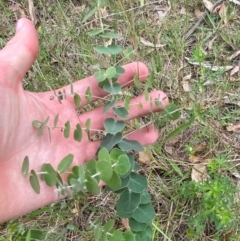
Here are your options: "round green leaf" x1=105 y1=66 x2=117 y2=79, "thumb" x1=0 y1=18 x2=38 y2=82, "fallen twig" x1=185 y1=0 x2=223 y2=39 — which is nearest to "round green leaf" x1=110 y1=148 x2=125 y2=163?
"round green leaf" x1=105 y1=66 x2=117 y2=79

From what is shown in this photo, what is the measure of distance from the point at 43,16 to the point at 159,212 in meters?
1.33

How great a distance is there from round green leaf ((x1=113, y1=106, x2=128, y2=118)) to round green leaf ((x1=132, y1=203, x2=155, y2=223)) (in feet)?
1.14

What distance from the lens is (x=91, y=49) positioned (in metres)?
2.56

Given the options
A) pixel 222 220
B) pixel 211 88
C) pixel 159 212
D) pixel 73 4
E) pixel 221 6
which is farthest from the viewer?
pixel 73 4

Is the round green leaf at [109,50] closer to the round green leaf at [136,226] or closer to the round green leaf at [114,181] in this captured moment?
the round green leaf at [114,181]

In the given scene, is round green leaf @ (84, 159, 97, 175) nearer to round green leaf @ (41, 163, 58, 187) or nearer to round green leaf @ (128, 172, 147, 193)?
round green leaf @ (41, 163, 58, 187)

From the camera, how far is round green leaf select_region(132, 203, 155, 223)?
1.82 metres

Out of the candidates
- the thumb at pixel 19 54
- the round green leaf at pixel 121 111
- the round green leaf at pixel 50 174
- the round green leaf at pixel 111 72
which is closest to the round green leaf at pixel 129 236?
the round green leaf at pixel 50 174

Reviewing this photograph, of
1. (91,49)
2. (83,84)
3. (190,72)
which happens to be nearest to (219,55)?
(190,72)

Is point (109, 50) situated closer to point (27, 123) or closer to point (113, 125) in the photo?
point (113, 125)

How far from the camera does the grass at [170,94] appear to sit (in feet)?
7.18

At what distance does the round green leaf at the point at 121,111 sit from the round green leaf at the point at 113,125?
33mm

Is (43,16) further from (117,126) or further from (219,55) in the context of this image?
(117,126)

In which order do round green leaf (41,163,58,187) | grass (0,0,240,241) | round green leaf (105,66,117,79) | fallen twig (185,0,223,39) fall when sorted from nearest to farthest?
round green leaf (41,163,58,187) < round green leaf (105,66,117,79) < grass (0,0,240,241) < fallen twig (185,0,223,39)
